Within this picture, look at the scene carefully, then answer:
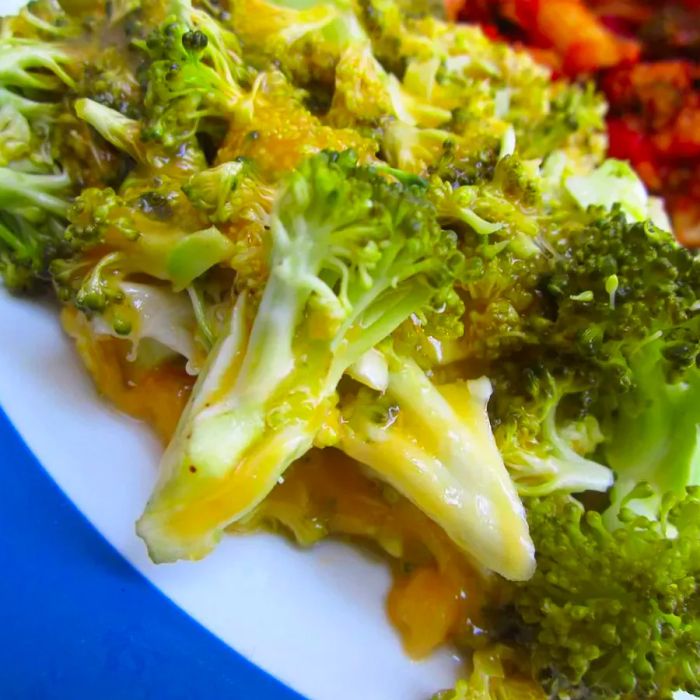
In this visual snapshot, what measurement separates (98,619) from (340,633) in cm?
34

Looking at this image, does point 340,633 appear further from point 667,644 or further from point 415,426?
point 667,644

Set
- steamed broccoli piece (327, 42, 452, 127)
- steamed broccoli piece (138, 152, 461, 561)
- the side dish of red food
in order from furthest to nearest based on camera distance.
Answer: the side dish of red food < steamed broccoli piece (327, 42, 452, 127) < steamed broccoli piece (138, 152, 461, 561)

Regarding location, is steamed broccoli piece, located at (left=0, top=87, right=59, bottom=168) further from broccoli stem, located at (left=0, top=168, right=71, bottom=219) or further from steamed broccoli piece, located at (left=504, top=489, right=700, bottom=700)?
steamed broccoli piece, located at (left=504, top=489, right=700, bottom=700)

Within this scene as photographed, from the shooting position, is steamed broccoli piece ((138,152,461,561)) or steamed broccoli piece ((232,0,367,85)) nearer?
steamed broccoli piece ((138,152,461,561))

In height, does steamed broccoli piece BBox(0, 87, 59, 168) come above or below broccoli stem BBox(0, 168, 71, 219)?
above

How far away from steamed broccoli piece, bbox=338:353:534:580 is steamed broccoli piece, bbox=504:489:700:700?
0.06 meters

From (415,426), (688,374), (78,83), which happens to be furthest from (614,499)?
(78,83)

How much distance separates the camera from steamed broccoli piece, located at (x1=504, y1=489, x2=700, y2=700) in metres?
1.11

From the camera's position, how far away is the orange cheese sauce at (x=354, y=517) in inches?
47.4

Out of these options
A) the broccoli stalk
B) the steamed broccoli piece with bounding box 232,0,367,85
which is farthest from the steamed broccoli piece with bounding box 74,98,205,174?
the steamed broccoli piece with bounding box 232,0,367,85

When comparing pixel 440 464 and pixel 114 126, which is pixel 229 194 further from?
pixel 440 464

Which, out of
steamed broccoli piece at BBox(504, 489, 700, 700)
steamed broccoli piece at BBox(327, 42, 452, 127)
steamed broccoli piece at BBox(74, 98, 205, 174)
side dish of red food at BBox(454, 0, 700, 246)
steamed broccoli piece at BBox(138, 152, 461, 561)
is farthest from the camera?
side dish of red food at BBox(454, 0, 700, 246)

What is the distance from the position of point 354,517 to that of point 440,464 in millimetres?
187

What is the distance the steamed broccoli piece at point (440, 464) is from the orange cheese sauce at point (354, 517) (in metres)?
0.09
